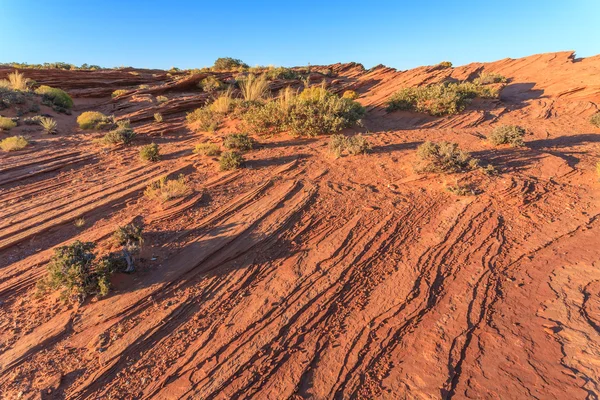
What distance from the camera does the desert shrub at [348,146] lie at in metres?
7.39

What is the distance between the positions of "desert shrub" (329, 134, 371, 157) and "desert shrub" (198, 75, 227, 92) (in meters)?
11.3

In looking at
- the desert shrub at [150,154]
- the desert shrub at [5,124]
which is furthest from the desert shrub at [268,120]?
the desert shrub at [5,124]

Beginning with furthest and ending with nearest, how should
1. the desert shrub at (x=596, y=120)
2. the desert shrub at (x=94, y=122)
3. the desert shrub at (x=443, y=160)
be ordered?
the desert shrub at (x=94, y=122) < the desert shrub at (x=596, y=120) < the desert shrub at (x=443, y=160)

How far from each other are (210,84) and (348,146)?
478 inches

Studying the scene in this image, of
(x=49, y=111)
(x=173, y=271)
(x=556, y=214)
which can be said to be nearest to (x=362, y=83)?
(x=556, y=214)

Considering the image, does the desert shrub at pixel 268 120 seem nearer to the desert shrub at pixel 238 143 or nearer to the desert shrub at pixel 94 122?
the desert shrub at pixel 238 143

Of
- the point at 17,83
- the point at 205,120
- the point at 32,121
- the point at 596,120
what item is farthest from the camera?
the point at 17,83

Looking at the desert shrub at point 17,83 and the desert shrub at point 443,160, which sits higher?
the desert shrub at point 17,83

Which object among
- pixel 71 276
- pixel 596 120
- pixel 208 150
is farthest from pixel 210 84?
pixel 596 120

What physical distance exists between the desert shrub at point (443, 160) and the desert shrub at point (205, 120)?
6.78 meters

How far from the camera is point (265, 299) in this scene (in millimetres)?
3723

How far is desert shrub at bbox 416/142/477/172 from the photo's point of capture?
6344 mm

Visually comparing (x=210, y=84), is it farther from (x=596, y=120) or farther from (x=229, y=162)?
(x=596, y=120)

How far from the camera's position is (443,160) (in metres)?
6.35
